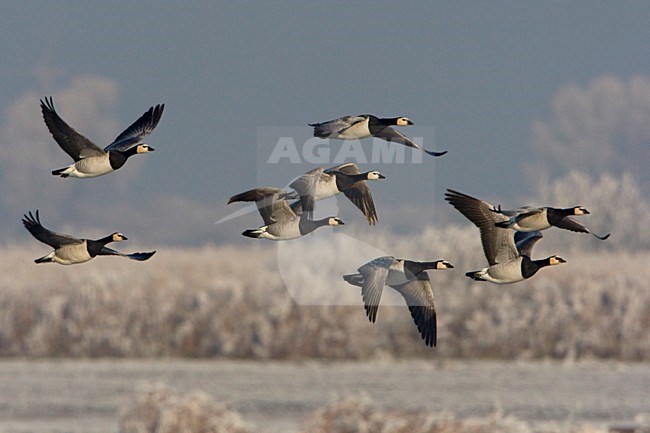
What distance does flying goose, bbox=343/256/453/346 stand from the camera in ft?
7.79

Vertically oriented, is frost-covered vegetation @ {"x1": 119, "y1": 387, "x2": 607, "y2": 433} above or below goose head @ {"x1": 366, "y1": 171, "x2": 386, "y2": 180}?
below

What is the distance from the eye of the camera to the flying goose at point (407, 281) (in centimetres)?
237

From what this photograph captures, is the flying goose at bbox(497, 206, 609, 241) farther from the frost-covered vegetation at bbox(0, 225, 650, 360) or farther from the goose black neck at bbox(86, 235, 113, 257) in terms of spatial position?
the frost-covered vegetation at bbox(0, 225, 650, 360)

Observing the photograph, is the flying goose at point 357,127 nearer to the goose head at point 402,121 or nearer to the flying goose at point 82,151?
the goose head at point 402,121

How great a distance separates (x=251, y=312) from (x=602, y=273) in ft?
26.1

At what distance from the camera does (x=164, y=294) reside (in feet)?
78.5

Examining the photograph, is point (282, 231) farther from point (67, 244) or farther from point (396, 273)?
point (67, 244)

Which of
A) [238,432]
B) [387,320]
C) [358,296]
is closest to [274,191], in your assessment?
[358,296]

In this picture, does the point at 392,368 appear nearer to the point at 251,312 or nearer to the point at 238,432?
the point at 251,312

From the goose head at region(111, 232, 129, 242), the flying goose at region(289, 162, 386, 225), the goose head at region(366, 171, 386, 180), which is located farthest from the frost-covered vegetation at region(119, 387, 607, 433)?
the goose head at region(111, 232, 129, 242)

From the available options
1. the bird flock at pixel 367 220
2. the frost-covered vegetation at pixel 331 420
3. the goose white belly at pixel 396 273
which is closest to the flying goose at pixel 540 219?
the bird flock at pixel 367 220

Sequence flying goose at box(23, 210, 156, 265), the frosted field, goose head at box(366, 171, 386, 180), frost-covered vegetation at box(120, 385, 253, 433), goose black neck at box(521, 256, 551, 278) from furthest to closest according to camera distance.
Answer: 1. the frosted field
2. frost-covered vegetation at box(120, 385, 253, 433)
3. goose head at box(366, 171, 386, 180)
4. flying goose at box(23, 210, 156, 265)
5. goose black neck at box(521, 256, 551, 278)

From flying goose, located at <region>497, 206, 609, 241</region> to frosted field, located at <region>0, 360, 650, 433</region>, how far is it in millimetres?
16108

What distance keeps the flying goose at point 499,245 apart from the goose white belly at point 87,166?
2.46 ft
